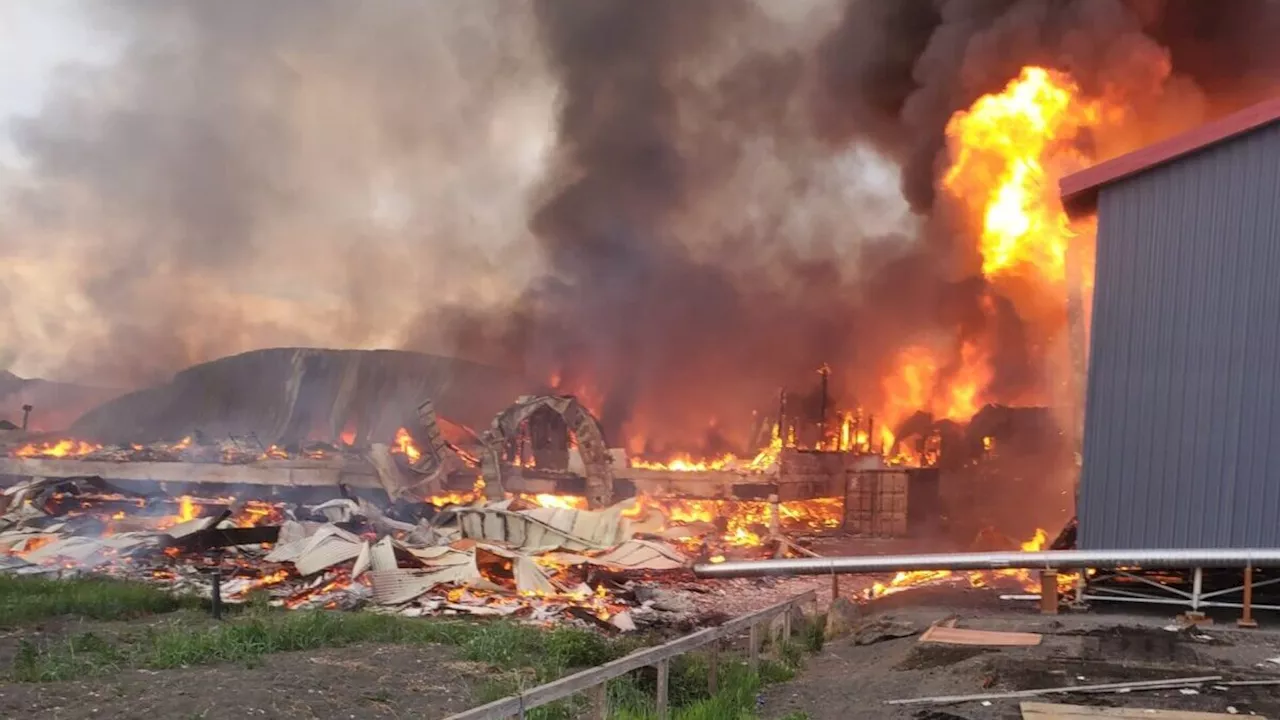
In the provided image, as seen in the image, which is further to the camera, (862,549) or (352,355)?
(352,355)

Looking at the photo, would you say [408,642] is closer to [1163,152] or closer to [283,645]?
[283,645]

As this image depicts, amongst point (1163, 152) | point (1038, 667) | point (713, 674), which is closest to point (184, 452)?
point (713, 674)

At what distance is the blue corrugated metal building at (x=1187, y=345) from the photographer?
9.89 meters

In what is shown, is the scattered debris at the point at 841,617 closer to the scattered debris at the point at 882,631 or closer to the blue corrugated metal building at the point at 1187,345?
the scattered debris at the point at 882,631

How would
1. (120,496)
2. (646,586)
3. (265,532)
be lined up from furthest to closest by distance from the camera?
(120,496)
(265,532)
(646,586)

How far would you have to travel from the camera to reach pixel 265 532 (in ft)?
55.7

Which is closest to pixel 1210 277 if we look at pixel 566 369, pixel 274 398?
pixel 566 369

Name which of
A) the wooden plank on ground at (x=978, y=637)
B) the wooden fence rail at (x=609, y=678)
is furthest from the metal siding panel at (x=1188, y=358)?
the wooden fence rail at (x=609, y=678)

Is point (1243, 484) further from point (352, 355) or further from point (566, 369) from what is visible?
point (352, 355)

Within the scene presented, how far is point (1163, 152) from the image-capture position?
10.4 metres

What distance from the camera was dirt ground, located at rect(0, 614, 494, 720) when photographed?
643 centimetres

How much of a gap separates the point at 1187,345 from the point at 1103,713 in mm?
5896

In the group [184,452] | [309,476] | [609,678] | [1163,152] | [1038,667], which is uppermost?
[1163,152]

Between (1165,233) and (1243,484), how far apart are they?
9.65 ft
